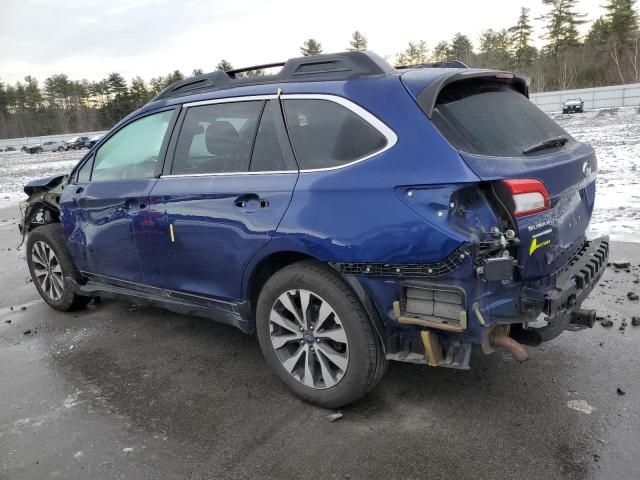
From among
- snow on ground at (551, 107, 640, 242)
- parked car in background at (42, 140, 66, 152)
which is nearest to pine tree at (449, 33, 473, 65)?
parked car in background at (42, 140, 66, 152)

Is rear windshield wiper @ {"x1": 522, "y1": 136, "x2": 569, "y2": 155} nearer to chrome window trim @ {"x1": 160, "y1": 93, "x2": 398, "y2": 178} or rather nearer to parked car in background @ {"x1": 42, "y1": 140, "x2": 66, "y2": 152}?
chrome window trim @ {"x1": 160, "y1": 93, "x2": 398, "y2": 178}

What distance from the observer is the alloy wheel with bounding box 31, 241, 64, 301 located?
5.03m

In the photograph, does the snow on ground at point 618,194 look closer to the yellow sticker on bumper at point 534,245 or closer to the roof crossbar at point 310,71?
the yellow sticker on bumper at point 534,245

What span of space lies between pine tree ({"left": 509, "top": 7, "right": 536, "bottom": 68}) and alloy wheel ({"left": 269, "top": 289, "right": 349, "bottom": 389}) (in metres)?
72.6

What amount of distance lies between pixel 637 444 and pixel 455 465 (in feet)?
3.10

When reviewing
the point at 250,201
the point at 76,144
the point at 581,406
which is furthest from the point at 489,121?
the point at 76,144

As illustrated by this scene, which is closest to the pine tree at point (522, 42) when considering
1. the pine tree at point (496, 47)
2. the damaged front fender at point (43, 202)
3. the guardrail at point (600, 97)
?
Answer: the pine tree at point (496, 47)

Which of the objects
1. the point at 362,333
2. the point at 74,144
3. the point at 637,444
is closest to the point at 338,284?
the point at 362,333

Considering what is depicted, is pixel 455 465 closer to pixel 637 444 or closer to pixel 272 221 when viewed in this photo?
pixel 637 444

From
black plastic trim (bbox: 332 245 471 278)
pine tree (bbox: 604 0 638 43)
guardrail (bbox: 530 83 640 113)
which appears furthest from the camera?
pine tree (bbox: 604 0 638 43)

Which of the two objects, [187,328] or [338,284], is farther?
[187,328]

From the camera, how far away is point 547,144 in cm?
298

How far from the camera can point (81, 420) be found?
3170 mm

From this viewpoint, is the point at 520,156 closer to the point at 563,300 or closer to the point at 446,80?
the point at 446,80
